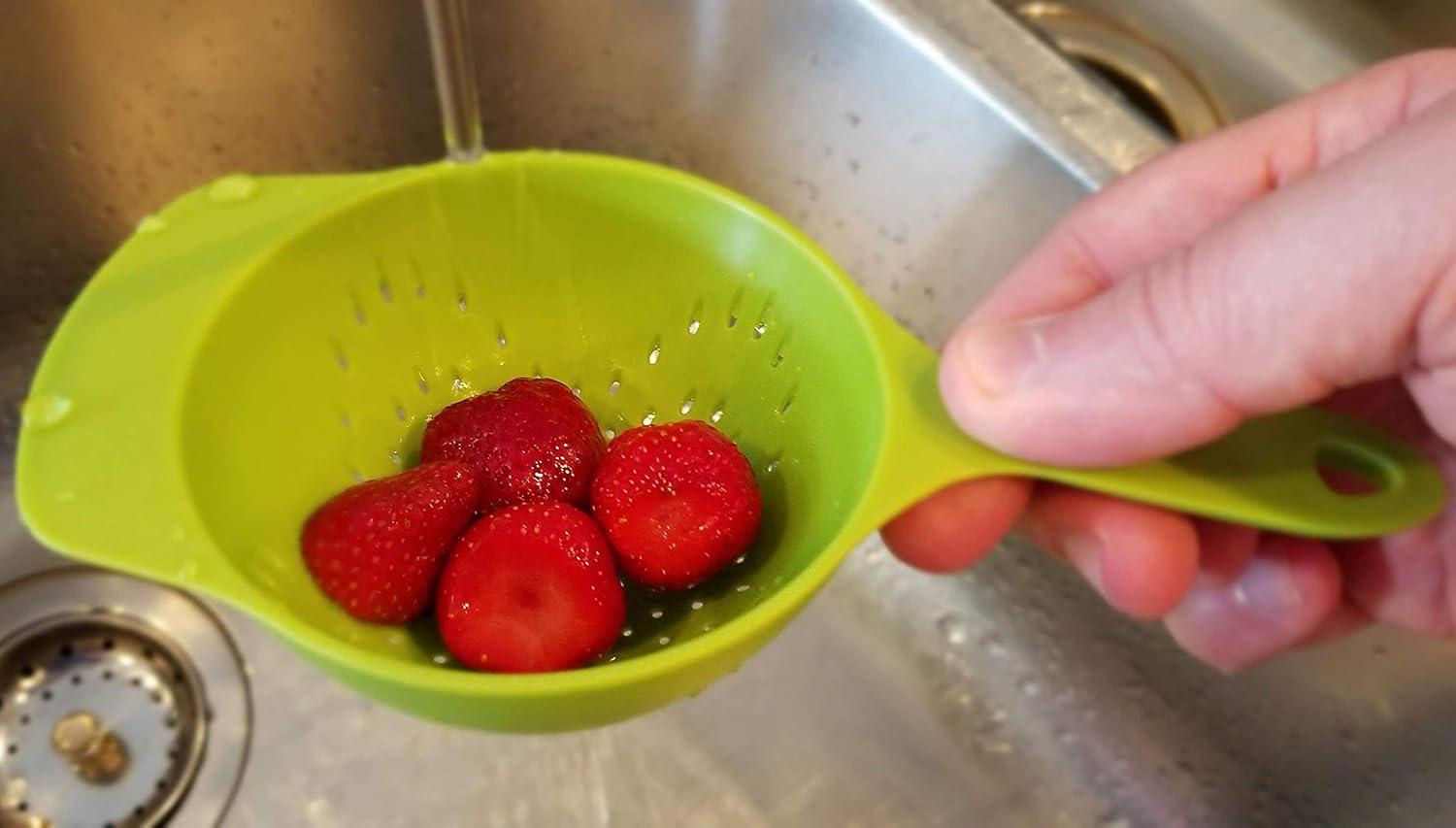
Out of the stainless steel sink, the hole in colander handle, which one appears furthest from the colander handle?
the stainless steel sink

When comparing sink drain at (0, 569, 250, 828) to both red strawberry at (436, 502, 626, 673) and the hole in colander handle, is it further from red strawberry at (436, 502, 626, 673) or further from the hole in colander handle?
the hole in colander handle

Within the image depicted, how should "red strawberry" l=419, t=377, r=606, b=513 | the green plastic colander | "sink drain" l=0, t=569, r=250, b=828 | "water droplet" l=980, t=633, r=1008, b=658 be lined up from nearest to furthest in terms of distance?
the green plastic colander < "red strawberry" l=419, t=377, r=606, b=513 < "sink drain" l=0, t=569, r=250, b=828 < "water droplet" l=980, t=633, r=1008, b=658

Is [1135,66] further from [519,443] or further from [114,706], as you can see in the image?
[114,706]

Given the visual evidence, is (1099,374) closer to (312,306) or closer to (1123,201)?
(1123,201)

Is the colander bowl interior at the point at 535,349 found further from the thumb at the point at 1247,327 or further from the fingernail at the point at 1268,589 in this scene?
the fingernail at the point at 1268,589

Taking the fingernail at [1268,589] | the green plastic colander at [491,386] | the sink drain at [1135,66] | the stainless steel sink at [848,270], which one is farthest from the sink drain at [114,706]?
the sink drain at [1135,66]

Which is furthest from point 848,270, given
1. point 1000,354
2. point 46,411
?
point 46,411

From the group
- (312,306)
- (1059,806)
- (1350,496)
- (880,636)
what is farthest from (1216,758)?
(312,306)
